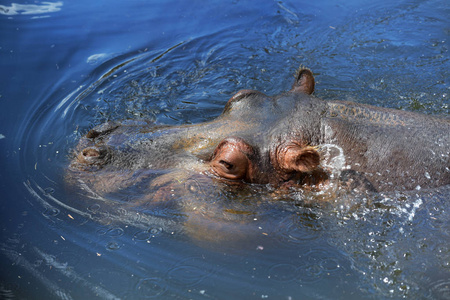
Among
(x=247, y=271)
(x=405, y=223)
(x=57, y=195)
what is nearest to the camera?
(x=247, y=271)

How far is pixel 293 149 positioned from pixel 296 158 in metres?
0.12

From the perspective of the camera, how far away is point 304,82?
5582 millimetres

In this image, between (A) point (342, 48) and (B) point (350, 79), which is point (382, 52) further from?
(B) point (350, 79)

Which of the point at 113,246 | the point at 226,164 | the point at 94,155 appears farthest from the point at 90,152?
the point at 226,164

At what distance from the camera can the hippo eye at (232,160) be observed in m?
4.57

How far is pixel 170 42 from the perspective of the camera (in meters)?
9.60

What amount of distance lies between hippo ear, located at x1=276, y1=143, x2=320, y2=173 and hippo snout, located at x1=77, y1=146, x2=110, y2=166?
1.84 metres

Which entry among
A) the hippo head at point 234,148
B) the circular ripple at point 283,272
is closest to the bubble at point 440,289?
the circular ripple at point 283,272

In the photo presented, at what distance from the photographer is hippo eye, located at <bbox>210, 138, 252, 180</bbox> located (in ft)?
15.0

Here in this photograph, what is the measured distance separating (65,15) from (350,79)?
639 cm

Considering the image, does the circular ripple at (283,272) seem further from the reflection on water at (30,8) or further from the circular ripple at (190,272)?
the reflection on water at (30,8)

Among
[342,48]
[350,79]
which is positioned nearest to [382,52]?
[342,48]

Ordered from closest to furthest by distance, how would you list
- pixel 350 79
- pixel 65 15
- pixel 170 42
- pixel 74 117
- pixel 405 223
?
pixel 405 223 < pixel 74 117 < pixel 350 79 < pixel 170 42 < pixel 65 15

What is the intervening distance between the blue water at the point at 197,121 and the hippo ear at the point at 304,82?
1.43 meters
